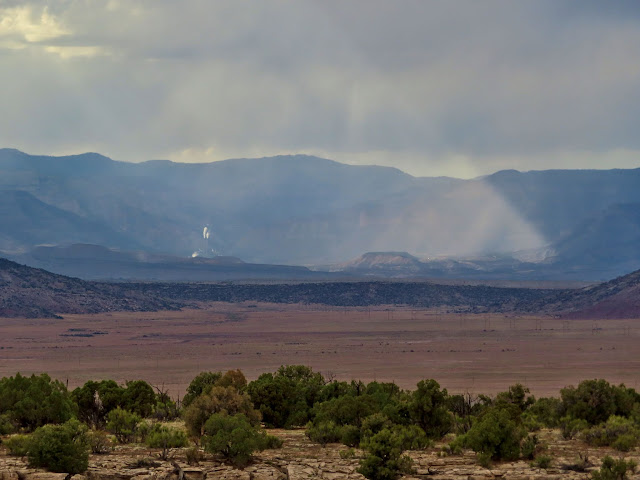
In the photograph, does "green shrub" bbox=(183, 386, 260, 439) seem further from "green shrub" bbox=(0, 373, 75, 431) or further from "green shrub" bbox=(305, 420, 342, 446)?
"green shrub" bbox=(0, 373, 75, 431)

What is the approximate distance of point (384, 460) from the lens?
28.7 metres

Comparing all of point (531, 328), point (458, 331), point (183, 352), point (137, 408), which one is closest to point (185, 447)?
point (137, 408)

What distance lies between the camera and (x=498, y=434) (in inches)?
1199

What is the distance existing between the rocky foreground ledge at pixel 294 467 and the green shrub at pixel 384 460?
0.33 m

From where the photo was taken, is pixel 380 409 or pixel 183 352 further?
pixel 183 352

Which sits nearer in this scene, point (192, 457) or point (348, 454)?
point (192, 457)

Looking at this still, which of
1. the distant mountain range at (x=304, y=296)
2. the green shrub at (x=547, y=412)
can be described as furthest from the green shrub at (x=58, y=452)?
the distant mountain range at (x=304, y=296)

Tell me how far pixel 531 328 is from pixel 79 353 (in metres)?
56.3

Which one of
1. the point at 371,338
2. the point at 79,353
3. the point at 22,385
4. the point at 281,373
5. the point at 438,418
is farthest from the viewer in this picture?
the point at 371,338

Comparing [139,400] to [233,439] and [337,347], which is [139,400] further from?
[337,347]

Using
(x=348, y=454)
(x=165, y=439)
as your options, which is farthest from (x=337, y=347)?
(x=348, y=454)

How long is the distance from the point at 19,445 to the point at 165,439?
166 inches

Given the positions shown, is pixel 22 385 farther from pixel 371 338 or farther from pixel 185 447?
pixel 371 338

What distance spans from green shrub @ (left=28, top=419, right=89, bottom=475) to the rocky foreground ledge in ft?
0.90
